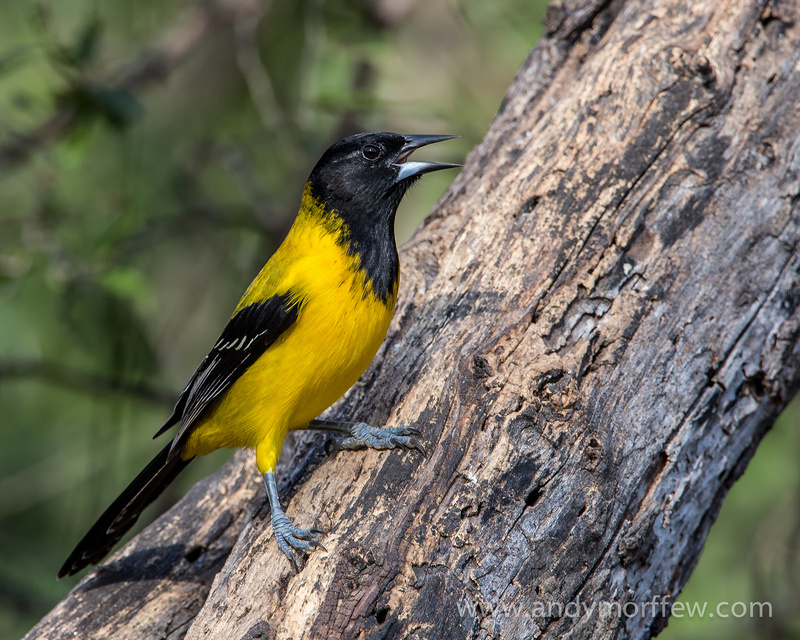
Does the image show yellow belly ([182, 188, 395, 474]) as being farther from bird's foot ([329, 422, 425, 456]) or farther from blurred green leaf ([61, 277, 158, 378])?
blurred green leaf ([61, 277, 158, 378])

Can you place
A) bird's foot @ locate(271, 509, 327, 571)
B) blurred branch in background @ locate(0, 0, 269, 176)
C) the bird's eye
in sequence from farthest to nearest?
blurred branch in background @ locate(0, 0, 269, 176)
the bird's eye
bird's foot @ locate(271, 509, 327, 571)

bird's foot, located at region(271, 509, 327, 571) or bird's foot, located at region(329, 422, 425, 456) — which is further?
bird's foot, located at region(329, 422, 425, 456)

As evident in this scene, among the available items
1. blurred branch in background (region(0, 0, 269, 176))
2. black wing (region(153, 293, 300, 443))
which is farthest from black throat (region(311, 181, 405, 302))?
blurred branch in background (region(0, 0, 269, 176))

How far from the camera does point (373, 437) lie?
3.15 m

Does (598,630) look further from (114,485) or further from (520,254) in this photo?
(114,485)

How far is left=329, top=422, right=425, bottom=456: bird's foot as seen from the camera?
9.93ft

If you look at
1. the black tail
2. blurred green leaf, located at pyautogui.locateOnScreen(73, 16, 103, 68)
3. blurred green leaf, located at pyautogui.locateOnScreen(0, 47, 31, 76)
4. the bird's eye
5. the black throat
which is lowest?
the black tail

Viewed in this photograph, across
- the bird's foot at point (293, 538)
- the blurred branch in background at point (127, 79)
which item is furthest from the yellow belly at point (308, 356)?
the blurred branch in background at point (127, 79)

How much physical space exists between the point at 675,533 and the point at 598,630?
0.59 metres

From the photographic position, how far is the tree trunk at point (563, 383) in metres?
2.70

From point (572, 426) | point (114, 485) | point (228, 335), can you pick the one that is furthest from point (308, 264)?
point (114, 485)

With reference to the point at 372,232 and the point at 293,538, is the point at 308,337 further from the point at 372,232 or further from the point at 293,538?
the point at 293,538

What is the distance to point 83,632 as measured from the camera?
3205mm

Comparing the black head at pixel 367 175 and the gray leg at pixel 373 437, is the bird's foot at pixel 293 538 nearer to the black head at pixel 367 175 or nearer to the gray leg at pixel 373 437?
the gray leg at pixel 373 437
